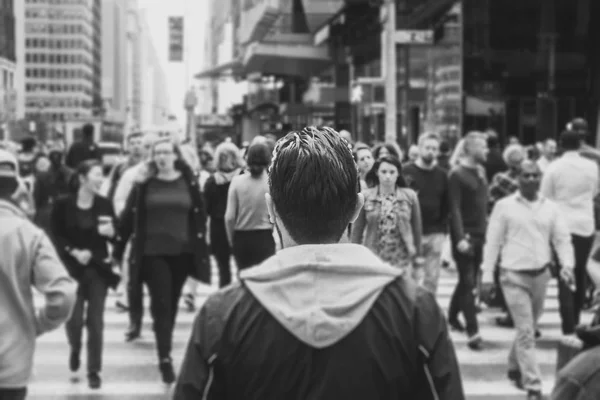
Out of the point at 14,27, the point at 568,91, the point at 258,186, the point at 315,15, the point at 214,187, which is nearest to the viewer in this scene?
the point at 258,186

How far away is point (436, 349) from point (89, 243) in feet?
23.3

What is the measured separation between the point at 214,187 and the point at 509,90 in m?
21.9

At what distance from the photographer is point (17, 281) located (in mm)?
5688

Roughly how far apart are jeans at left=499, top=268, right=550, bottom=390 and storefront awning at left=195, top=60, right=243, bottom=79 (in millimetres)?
45108

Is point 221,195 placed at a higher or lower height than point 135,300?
higher

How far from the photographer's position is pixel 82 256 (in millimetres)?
9156

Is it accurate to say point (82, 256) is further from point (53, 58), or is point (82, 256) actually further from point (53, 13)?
point (53, 58)

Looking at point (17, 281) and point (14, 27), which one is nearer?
point (17, 281)

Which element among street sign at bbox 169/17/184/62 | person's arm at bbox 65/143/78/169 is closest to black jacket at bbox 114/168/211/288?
person's arm at bbox 65/143/78/169

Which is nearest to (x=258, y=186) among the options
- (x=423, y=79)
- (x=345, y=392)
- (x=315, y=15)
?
(x=345, y=392)

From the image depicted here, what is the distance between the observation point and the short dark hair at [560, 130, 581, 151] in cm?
1127

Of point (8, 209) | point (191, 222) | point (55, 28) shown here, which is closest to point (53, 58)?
point (55, 28)

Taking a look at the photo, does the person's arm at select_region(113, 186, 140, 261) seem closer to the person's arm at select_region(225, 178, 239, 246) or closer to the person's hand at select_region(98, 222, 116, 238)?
the person's hand at select_region(98, 222, 116, 238)

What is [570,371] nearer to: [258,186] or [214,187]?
[258,186]
